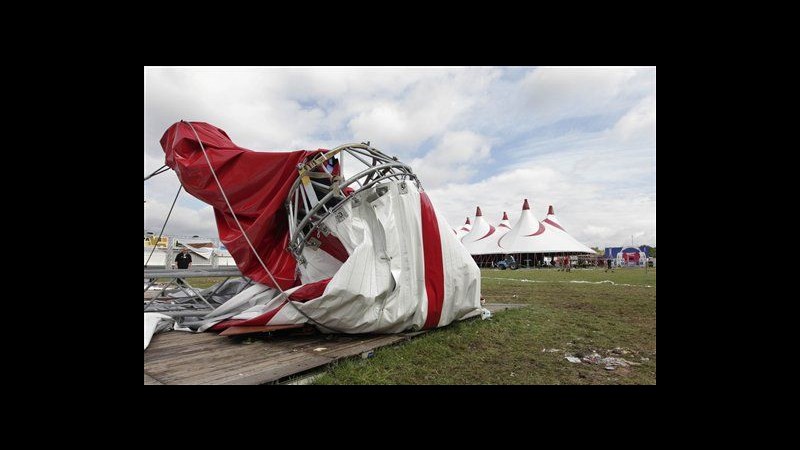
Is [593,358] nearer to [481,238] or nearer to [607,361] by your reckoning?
[607,361]

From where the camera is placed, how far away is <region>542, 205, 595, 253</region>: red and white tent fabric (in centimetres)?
3469

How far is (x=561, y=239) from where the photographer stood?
35719 millimetres

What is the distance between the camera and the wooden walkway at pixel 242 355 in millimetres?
3119

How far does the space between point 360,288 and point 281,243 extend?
1.92 meters

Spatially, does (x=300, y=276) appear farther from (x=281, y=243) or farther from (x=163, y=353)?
(x=163, y=353)

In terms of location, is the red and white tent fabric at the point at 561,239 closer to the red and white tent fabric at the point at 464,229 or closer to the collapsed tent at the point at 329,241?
the red and white tent fabric at the point at 464,229

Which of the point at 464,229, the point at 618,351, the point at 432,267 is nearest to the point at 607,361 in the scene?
the point at 618,351

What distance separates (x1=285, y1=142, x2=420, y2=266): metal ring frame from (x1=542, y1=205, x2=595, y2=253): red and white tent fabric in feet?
107

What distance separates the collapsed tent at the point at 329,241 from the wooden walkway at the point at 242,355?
23cm

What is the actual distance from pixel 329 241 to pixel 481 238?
3915 cm

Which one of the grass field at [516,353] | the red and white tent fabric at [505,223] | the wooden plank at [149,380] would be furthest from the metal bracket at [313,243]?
the red and white tent fabric at [505,223]

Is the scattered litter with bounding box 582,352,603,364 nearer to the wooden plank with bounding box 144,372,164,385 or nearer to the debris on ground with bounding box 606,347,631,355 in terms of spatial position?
the debris on ground with bounding box 606,347,631,355

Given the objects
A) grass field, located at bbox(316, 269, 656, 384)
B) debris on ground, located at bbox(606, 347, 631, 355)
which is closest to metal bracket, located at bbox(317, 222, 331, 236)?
grass field, located at bbox(316, 269, 656, 384)

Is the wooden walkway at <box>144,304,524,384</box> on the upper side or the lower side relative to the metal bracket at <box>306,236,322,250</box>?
lower
